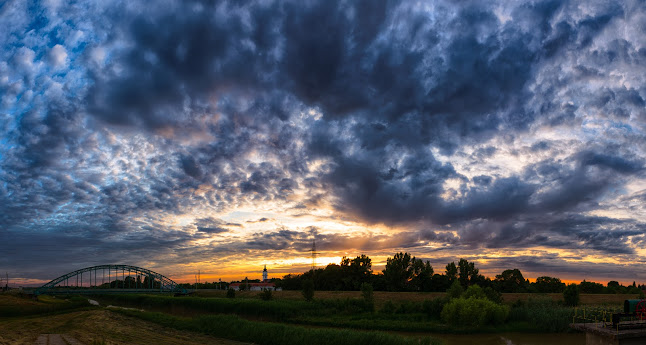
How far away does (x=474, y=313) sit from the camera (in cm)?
4044

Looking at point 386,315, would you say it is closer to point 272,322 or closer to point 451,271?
point 272,322

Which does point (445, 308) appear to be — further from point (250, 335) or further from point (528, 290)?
point (528, 290)

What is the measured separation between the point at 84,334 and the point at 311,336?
1786 cm

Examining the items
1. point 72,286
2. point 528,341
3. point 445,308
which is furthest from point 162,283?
point 528,341

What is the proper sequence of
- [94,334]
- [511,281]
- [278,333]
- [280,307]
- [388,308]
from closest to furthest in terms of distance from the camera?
[94,334] < [278,333] < [280,307] < [388,308] < [511,281]

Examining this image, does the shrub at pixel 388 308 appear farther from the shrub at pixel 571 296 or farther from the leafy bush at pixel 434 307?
the shrub at pixel 571 296

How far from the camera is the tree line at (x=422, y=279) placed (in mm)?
73438

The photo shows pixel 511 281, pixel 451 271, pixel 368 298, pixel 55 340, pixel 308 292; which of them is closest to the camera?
pixel 55 340

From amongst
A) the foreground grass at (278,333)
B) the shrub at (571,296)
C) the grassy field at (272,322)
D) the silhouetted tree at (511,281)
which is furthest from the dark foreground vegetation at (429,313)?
the silhouetted tree at (511,281)

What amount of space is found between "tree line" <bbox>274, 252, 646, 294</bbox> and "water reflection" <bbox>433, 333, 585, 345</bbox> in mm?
31916

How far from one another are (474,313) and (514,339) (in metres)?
4.61

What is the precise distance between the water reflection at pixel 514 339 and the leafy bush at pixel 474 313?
2265 mm

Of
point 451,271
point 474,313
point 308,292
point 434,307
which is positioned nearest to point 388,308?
point 434,307

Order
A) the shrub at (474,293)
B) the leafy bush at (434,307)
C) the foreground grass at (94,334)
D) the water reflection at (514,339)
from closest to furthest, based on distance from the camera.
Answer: the foreground grass at (94,334)
the water reflection at (514,339)
the shrub at (474,293)
the leafy bush at (434,307)
